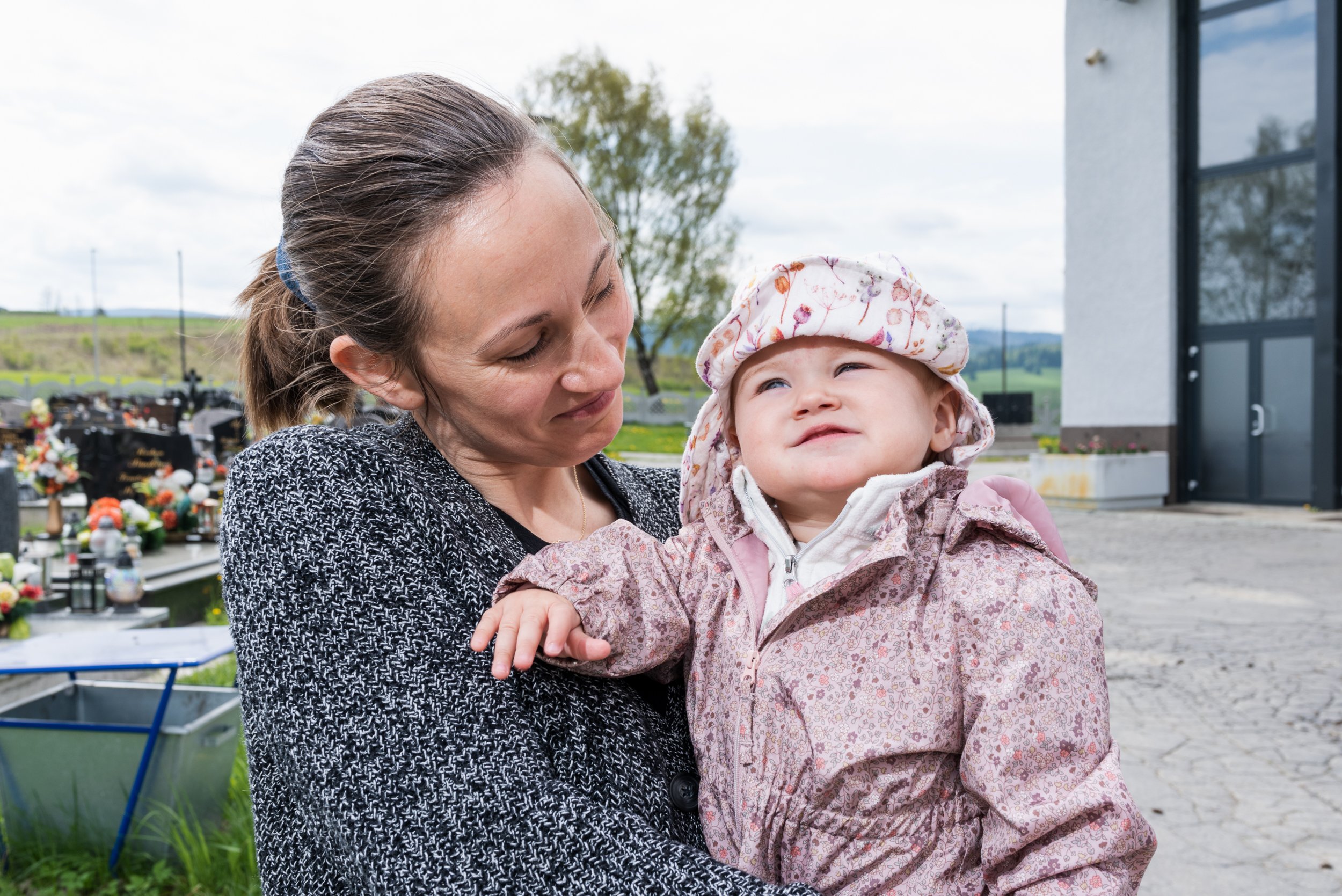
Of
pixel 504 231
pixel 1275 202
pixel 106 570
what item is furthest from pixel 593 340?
pixel 1275 202

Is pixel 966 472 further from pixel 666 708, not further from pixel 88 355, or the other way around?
pixel 88 355

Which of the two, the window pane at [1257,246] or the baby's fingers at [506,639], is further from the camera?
the window pane at [1257,246]

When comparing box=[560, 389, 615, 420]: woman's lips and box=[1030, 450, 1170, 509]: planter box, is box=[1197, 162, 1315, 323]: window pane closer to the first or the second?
box=[1030, 450, 1170, 509]: planter box

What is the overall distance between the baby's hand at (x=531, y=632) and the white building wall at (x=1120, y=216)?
14.7 m

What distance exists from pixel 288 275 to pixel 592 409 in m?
0.48

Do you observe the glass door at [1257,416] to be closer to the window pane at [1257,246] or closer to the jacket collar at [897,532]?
the window pane at [1257,246]

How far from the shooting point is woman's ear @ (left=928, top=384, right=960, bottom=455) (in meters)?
1.54

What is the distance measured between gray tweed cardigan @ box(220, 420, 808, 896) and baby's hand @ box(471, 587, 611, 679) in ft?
0.13

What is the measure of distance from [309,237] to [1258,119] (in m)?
15.2

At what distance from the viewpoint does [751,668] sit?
1312 millimetres

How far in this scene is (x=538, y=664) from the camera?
4.21ft

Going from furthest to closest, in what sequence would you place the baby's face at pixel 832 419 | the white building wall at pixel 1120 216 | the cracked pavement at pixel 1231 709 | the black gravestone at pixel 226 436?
the black gravestone at pixel 226 436 → the white building wall at pixel 1120 216 → the cracked pavement at pixel 1231 709 → the baby's face at pixel 832 419

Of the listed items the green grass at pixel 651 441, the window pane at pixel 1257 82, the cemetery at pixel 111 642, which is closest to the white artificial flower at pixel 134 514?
the cemetery at pixel 111 642

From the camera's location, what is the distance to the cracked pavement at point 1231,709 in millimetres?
3650
